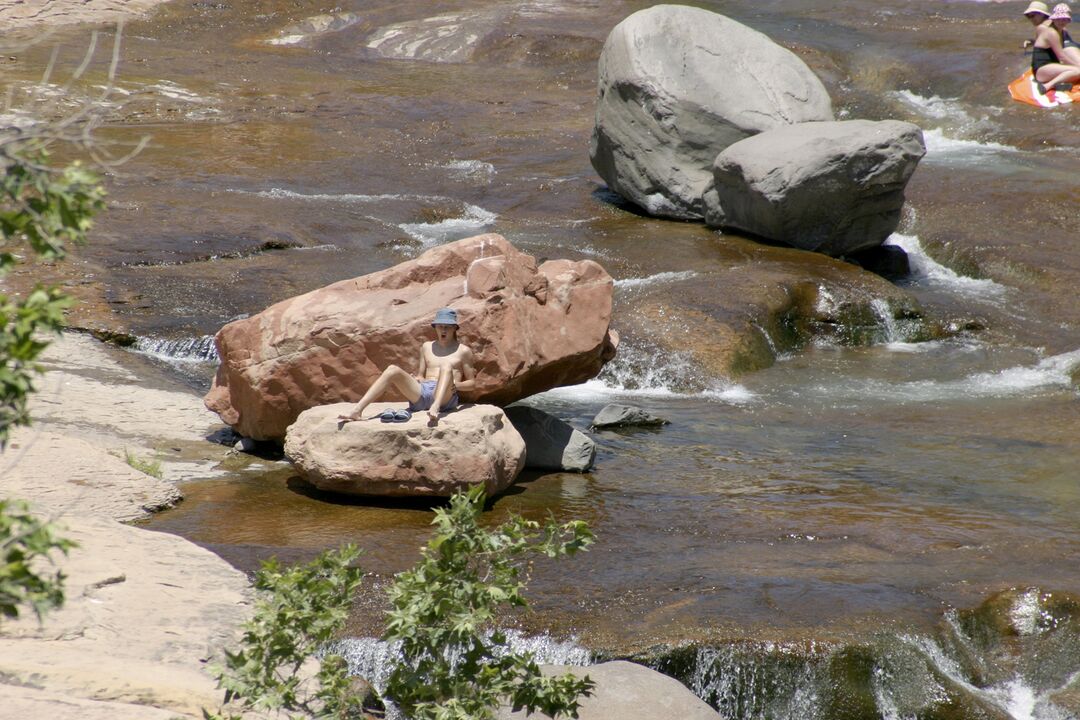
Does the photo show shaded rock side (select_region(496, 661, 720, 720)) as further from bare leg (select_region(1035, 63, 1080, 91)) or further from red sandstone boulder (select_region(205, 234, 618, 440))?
bare leg (select_region(1035, 63, 1080, 91))

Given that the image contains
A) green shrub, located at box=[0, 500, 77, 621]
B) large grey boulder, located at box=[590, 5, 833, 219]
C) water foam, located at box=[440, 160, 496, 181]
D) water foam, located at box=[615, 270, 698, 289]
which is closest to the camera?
green shrub, located at box=[0, 500, 77, 621]

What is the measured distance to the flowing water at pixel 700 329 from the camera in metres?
6.59

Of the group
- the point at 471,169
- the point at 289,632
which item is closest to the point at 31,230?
the point at 289,632

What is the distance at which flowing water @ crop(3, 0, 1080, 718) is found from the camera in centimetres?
659

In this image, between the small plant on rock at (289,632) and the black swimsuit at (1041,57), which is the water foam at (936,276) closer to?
the black swimsuit at (1041,57)

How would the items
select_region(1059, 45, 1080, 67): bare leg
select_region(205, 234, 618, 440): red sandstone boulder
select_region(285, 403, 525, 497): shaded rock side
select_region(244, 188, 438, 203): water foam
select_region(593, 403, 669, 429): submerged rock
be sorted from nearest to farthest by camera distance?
1. select_region(285, 403, 525, 497): shaded rock side
2. select_region(205, 234, 618, 440): red sandstone boulder
3. select_region(593, 403, 669, 429): submerged rock
4. select_region(244, 188, 438, 203): water foam
5. select_region(1059, 45, 1080, 67): bare leg

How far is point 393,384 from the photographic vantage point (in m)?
8.50

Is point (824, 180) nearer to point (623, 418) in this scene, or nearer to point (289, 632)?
point (623, 418)

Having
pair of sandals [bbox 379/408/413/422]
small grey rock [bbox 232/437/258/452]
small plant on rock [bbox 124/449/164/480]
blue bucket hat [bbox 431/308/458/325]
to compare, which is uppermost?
blue bucket hat [bbox 431/308/458/325]

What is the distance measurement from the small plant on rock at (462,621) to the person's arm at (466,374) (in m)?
3.94

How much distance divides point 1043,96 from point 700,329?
953 cm

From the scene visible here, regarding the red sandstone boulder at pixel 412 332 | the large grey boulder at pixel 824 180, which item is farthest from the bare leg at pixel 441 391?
the large grey boulder at pixel 824 180

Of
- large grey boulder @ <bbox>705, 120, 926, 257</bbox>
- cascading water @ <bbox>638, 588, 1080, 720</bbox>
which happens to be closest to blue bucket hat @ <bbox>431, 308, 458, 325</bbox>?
cascading water @ <bbox>638, 588, 1080, 720</bbox>

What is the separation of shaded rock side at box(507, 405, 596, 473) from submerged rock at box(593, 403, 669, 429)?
32.7 inches
